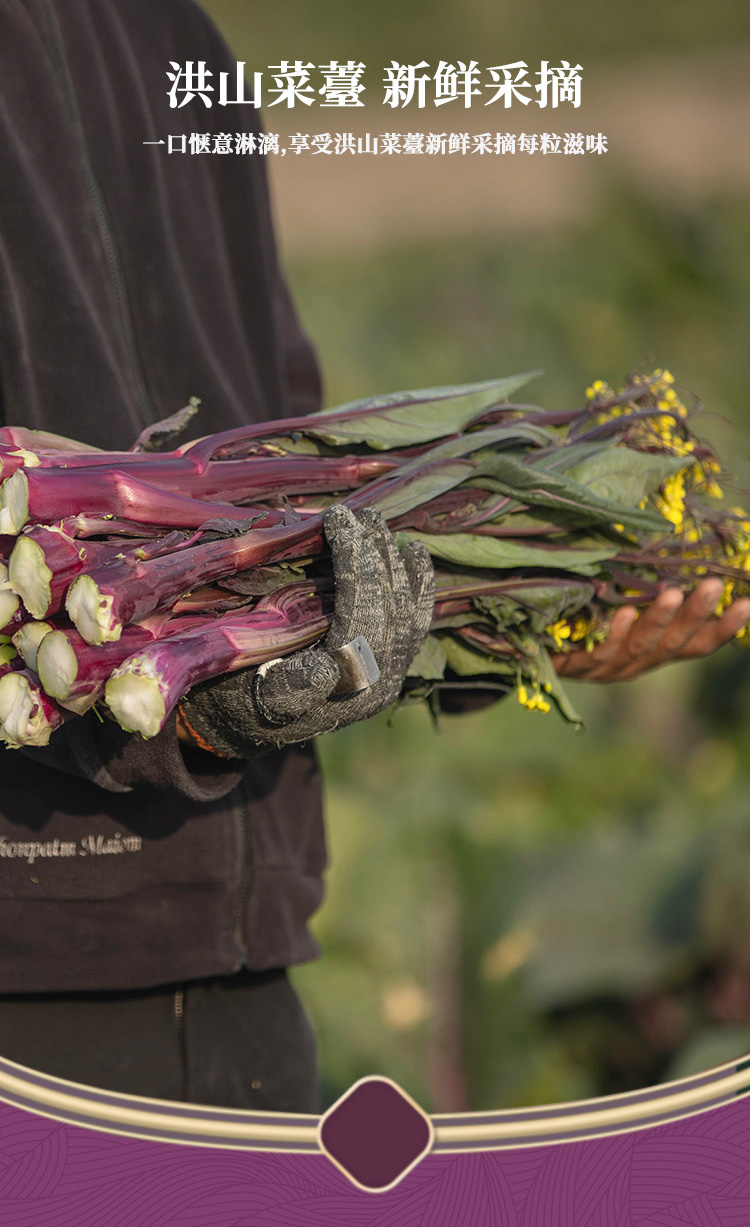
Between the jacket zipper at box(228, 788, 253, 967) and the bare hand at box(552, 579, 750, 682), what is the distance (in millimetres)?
652

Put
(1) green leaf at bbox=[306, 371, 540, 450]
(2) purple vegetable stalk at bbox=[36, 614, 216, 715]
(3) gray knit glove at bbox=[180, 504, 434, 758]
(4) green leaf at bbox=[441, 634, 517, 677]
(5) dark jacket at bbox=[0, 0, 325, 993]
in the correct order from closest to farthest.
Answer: (2) purple vegetable stalk at bbox=[36, 614, 216, 715]
(3) gray knit glove at bbox=[180, 504, 434, 758]
(5) dark jacket at bbox=[0, 0, 325, 993]
(1) green leaf at bbox=[306, 371, 540, 450]
(4) green leaf at bbox=[441, 634, 517, 677]

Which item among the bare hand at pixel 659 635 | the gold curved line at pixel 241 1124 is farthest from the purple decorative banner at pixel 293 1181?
the bare hand at pixel 659 635

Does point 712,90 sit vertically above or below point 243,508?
above

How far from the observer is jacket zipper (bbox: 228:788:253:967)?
160cm

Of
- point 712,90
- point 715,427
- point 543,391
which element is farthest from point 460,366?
point 712,90

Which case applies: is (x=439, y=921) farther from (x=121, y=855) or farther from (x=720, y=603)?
(x=121, y=855)

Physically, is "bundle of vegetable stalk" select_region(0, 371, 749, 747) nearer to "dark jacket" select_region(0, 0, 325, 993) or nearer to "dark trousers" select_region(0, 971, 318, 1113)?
"dark jacket" select_region(0, 0, 325, 993)

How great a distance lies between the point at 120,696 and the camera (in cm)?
112

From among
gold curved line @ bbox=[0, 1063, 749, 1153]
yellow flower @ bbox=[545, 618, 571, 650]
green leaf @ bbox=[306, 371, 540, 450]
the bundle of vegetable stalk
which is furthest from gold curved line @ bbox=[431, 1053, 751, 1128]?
green leaf @ bbox=[306, 371, 540, 450]

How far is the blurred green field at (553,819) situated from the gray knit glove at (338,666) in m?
0.73

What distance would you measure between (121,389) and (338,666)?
536mm

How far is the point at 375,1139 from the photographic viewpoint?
59.1 inches

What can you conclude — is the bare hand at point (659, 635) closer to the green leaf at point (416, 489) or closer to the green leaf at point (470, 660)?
the green leaf at point (470, 660)

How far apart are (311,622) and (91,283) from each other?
1.96 feet
